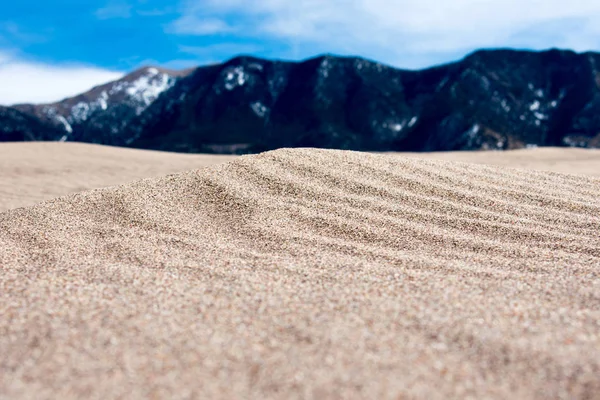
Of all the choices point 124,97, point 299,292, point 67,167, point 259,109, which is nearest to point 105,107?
point 124,97

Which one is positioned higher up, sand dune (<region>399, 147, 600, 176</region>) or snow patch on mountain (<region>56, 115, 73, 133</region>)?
snow patch on mountain (<region>56, 115, 73, 133</region>)

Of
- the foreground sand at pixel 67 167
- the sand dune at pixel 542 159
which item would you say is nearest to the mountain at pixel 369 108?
the sand dune at pixel 542 159

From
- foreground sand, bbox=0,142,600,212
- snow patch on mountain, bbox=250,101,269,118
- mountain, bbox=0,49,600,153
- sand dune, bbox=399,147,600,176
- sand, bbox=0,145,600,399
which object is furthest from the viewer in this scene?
snow patch on mountain, bbox=250,101,269,118

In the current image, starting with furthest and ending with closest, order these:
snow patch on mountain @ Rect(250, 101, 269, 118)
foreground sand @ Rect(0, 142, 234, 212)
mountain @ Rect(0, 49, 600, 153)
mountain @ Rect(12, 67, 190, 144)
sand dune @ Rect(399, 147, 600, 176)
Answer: mountain @ Rect(12, 67, 190, 144) → snow patch on mountain @ Rect(250, 101, 269, 118) → mountain @ Rect(0, 49, 600, 153) → sand dune @ Rect(399, 147, 600, 176) → foreground sand @ Rect(0, 142, 234, 212)

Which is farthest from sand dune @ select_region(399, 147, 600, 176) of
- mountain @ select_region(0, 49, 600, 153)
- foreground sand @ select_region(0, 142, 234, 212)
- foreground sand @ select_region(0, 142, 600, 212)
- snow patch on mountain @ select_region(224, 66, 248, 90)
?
snow patch on mountain @ select_region(224, 66, 248, 90)

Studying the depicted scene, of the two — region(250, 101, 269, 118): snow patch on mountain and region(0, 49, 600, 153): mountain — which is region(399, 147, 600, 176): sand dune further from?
region(250, 101, 269, 118): snow patch on mountain

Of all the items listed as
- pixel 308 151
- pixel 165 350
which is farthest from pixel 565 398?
pixel 308 151

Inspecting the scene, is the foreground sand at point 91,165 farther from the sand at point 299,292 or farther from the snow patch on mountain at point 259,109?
the snow patch on mountain at point 259,109
